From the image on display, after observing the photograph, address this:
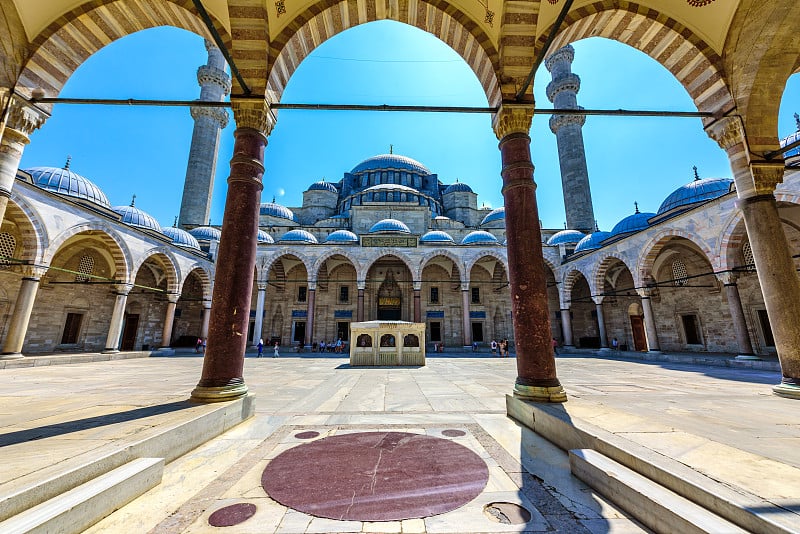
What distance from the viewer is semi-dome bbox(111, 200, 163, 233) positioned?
18.4m

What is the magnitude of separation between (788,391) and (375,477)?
19.9 feet

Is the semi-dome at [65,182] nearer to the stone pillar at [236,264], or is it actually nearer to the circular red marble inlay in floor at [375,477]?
the stone pillar at [236,264]

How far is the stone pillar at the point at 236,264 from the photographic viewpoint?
388 cm

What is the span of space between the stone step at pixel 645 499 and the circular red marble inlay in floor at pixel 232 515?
7.49ft

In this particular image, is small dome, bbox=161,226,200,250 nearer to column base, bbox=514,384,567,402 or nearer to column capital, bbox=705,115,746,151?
column base, bbox=514,384,567,402

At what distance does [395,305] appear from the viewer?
902 inches

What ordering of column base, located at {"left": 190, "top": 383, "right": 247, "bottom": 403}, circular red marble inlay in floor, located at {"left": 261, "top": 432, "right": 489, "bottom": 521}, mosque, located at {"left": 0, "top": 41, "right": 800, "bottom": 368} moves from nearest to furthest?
circular red marble inlay in floor, located at {"left": 261, "top": 432, "right": 489, "bottom": 521}, column base, located at {"left": 190, "top": 383, "right": 247, "bottom": 403}, mosque, located at {"left": 0, "top": 41, "right": 800, "bottom": 368}

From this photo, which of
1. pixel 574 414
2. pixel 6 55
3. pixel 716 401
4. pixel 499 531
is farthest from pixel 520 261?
pixel 6 55

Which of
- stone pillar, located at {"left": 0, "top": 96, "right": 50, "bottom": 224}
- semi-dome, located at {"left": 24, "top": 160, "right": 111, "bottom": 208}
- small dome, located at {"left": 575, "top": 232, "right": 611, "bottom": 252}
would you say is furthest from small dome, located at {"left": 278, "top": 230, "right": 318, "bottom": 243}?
small dome, located at {"left": 575, "top": 232, "right": 611, "bottom": 252}

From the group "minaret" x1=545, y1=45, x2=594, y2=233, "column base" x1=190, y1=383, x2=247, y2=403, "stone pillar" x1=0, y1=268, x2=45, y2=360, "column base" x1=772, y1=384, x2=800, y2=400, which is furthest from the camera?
"minaret" x1=545, y1=45, x2=594, y2=233

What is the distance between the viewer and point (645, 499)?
179 cm

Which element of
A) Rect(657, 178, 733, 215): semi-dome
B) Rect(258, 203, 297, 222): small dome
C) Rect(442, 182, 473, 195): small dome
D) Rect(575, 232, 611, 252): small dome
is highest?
Rect(442, 182, 473, 195): small dome

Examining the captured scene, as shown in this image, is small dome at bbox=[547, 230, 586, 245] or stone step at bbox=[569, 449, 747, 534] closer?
stone step at bbox=[569, 449, 747, 534]

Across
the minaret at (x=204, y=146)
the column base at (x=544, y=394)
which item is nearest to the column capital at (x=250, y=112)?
the column base at (x=544, y=394)
